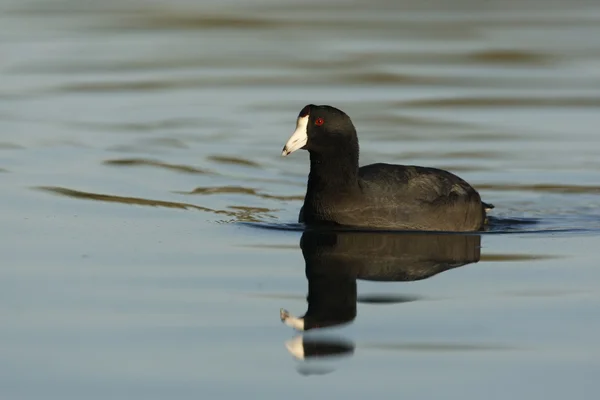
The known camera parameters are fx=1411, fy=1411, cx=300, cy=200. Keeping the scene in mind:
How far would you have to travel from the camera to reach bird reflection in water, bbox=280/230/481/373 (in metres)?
6.21

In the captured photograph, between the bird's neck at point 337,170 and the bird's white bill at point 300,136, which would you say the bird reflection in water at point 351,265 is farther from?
the bird's white bill at point 300,136

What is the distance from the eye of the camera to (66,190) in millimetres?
9781

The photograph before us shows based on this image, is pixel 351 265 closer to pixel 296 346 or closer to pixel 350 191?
pixel 350 191

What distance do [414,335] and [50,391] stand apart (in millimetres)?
1620

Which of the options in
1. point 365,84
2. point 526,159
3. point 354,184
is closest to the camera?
point 354,184

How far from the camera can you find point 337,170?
8844 mm

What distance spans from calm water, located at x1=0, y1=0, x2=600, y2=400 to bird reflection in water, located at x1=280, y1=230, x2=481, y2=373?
0.02 m

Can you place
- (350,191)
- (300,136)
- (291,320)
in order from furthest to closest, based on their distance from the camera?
(350,191) < (300,136) < (291,320)

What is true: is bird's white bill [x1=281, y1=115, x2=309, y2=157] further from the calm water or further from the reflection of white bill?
the reflection of white bill

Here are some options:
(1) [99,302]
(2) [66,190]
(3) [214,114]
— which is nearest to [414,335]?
(1) [99,302]

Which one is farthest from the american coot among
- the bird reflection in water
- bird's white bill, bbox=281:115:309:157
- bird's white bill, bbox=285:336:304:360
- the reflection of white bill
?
bird's white bill, bbox=285:336:304:360

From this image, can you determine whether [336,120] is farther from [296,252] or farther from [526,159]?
[526,159]

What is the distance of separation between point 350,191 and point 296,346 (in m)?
3.02

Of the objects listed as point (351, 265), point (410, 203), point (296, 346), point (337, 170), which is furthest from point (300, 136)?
point (296, 346)
